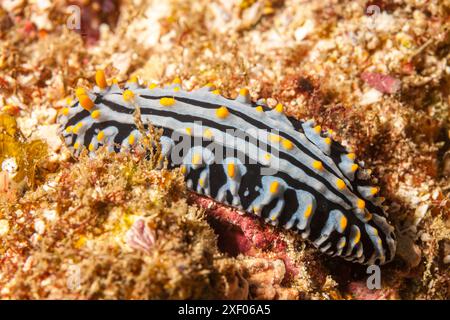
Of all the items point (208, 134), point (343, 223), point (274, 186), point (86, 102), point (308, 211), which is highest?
point (86, 102)

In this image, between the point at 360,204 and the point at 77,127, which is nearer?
the point at 360,204

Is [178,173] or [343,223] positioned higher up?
[178,173]

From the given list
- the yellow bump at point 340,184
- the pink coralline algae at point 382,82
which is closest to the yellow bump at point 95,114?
the yellow bump at point 340,184

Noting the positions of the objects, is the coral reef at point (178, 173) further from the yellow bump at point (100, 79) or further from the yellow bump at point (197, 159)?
the yellow bump at point (100, 79)

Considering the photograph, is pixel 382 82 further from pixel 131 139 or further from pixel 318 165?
pixel 131 139

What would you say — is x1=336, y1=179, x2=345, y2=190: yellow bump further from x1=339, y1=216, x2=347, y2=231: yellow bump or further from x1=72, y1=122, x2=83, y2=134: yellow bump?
x1=72, y1=122, x2=83, y2=134: yellow bump

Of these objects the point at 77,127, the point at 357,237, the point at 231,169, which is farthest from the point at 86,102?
the point at 357,237
